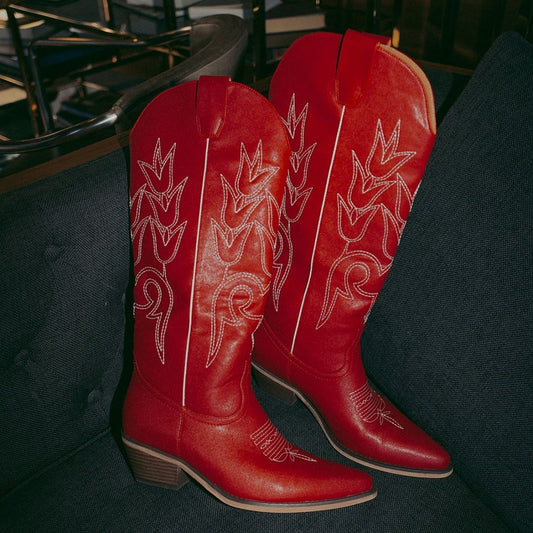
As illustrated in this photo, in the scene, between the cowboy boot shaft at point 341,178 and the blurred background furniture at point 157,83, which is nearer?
the cowboy boot shaft at point 341,178

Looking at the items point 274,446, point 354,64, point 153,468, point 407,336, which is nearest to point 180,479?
point 153,468

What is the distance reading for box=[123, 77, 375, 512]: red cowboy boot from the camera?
68 centimetres

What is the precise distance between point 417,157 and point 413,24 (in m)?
1.50

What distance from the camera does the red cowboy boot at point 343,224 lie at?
693 mm

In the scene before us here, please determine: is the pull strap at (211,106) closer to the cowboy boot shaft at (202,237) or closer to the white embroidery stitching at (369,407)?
the cowboy boot shaft at (202,237)

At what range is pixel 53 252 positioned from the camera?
2.49 ft

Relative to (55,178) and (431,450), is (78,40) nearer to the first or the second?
(55,178)

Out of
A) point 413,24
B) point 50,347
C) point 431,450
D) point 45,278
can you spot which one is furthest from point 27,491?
point 413,24

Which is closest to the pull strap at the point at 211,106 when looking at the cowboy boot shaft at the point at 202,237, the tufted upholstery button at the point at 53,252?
the cowboy boot shaft at the point at 202,237

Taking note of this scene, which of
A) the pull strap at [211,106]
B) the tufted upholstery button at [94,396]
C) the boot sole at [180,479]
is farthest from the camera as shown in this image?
the tufted upholstery button at [94,396]

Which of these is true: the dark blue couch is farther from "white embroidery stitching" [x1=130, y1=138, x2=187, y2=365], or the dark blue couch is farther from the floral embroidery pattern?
the floral embroidery pattern

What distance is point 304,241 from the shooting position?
2.67ft

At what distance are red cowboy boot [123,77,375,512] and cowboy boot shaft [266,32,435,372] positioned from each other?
87 millimetres

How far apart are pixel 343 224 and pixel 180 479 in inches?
18.5
